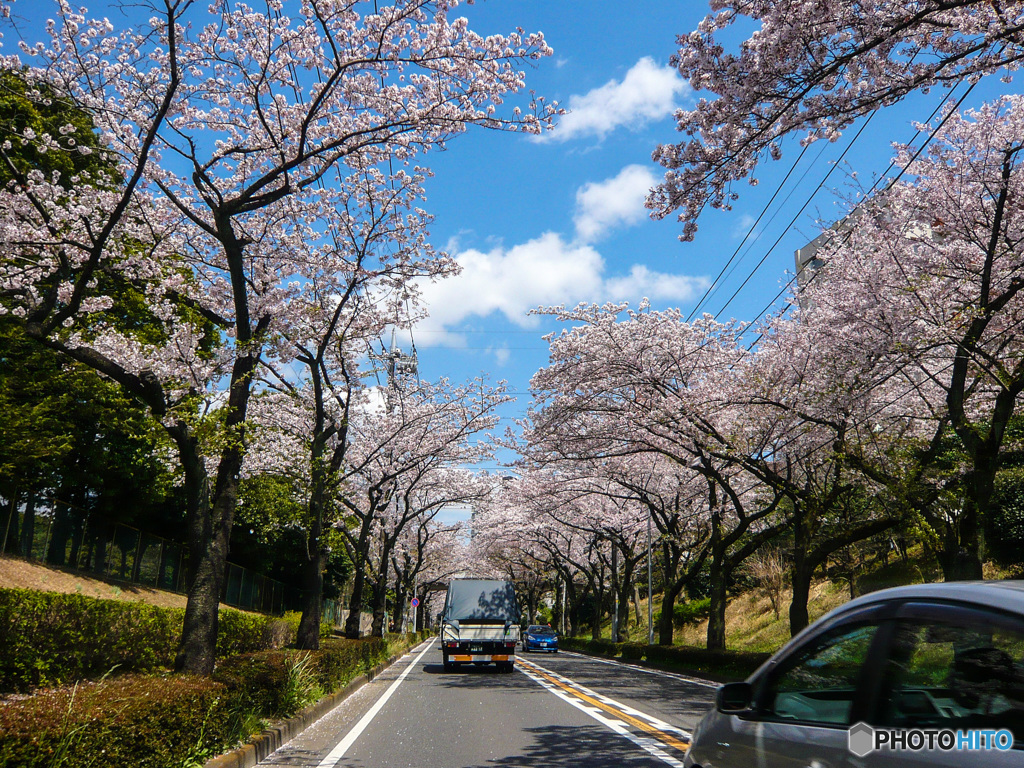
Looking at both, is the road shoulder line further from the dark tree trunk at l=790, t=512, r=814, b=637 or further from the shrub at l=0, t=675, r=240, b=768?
the dark tree trunk at l=790, t=512, r=814, b=637

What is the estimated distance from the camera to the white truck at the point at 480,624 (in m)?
21.4

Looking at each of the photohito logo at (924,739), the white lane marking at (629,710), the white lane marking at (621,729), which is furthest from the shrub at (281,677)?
the photohito logo at (924,739)

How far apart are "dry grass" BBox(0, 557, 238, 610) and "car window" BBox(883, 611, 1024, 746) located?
17973 mm

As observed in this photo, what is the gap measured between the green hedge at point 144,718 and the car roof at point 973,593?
450 centimetres

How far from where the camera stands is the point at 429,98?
389 inches

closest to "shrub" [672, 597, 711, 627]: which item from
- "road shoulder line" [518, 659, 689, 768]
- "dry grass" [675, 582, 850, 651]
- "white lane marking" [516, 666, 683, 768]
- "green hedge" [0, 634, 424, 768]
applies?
"dry grass" [675, 582, 850, 651]

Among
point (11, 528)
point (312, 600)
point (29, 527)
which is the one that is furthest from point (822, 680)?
point (29, 527)

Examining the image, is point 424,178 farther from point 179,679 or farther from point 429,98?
point 179,679

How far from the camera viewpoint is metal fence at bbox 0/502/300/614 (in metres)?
21.6

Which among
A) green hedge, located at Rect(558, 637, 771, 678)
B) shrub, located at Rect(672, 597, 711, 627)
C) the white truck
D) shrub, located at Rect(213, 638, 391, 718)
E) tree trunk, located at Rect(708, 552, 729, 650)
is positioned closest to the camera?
shrub, located at Rect(213, 638, 391, 718)

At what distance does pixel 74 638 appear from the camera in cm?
1256

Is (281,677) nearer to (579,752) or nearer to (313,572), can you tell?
(579,752)

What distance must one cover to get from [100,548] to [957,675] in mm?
27807

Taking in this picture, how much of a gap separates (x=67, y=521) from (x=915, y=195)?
24824 mm
